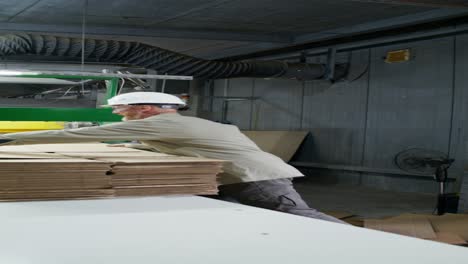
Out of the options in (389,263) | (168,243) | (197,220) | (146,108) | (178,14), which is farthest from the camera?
(178,14)

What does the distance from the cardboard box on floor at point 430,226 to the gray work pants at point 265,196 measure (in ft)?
7.48

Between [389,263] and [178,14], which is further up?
[178,14]

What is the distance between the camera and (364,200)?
8.15m

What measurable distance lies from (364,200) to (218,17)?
132 inches

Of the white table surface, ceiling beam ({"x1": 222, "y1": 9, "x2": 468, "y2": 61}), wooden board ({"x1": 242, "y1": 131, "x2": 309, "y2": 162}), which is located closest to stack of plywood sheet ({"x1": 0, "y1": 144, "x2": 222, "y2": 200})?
the white table surface

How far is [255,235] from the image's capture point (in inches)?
61.5

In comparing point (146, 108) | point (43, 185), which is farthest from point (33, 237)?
point (146, 108)

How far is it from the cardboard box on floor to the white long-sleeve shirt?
243 cm

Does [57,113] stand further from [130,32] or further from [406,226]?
[130,32]

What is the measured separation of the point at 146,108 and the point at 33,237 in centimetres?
210

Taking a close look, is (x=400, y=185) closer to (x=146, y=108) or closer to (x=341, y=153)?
(x=341, y=153)

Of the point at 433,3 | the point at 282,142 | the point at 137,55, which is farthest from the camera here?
the point at 282,142

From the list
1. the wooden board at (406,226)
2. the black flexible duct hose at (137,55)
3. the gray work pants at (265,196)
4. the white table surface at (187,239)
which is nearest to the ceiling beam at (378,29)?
the black flexible duct hose at (137,55)

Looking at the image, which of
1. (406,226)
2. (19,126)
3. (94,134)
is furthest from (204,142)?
(406,226)
